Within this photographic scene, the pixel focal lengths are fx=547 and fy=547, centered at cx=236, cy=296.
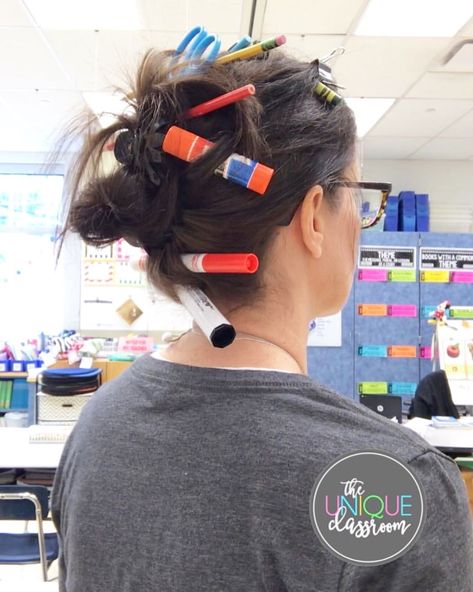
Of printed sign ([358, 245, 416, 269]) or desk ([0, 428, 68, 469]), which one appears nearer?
desk ([0, 428, 68, 469])

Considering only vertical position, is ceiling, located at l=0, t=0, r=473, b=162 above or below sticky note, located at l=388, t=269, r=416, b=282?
above

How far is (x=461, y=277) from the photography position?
4.72m

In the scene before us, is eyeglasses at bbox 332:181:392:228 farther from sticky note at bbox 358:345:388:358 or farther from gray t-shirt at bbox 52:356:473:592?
sticky note at bbox 358:345:388:358

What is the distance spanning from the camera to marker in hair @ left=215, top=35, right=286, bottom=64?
55 centimetres

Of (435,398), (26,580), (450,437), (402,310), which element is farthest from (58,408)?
(402,310)

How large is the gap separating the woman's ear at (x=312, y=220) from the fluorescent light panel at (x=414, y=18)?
2514 millimetres

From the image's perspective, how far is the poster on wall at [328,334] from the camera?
462 cm

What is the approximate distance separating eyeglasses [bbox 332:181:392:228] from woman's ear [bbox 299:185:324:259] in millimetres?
38

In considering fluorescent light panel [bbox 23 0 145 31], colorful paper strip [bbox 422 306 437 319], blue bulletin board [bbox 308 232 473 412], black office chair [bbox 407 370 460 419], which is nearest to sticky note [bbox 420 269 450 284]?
blue bulletin board [bbox 308 232 473 412]

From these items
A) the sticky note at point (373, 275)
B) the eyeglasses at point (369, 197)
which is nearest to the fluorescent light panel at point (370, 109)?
the sticky note at point (373, 275)

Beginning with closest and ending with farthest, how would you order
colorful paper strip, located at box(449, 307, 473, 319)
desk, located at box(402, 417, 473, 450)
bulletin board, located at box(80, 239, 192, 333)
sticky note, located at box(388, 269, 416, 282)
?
desk, located at box(402, 417, 473, 450)
colorful paper strip, located at box(449, 307, 473, 319)
sticky note, located at box(388, 269, 416, 282)
bulletin board, located at box(80, 239, 192, 333)

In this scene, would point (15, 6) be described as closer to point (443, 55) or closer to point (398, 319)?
point (443, 55)

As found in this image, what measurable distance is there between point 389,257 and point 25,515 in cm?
358

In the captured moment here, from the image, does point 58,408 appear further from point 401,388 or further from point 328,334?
point 401,388
